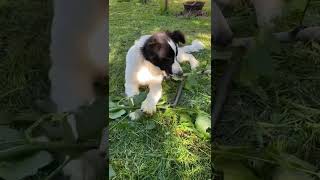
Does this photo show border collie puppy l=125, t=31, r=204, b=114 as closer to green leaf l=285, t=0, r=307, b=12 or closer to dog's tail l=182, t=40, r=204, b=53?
dog's tail l=182, t=40, r=204, b=53

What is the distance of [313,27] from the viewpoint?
4.60 ft

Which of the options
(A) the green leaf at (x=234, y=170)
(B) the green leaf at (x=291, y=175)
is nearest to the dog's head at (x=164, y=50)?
(A) the green leaf at (x=234, y=170)

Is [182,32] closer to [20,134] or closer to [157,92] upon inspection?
[157,92]

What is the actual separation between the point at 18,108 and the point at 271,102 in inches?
28.3

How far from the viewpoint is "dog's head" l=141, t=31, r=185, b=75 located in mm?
1339

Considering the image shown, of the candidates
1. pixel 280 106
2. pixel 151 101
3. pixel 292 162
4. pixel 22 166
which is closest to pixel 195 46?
pixel 151 101

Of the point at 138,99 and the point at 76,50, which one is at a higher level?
the point at 76,50

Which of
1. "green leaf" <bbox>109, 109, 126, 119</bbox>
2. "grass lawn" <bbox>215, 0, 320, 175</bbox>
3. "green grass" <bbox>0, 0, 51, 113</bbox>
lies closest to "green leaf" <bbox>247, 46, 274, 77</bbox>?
"grass lawn" <bbox>215, 0, 320, 175</bbox>

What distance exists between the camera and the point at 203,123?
52.5 inches

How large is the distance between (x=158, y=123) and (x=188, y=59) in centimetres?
20

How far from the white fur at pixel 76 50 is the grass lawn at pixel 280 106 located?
1.19ft

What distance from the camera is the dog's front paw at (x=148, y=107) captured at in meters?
1.34

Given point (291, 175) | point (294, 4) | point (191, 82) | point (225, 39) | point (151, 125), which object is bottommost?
point (291, 175)

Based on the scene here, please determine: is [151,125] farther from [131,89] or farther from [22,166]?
[22,166]
